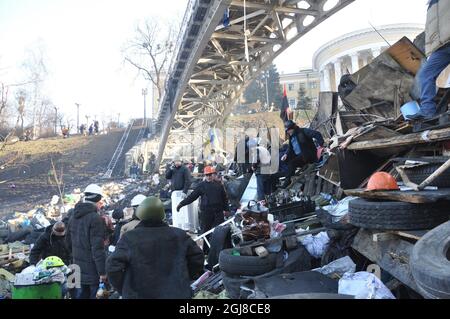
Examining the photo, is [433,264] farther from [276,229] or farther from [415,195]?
[276,229]

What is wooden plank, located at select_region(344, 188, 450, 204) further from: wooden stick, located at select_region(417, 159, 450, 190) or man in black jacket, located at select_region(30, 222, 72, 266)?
man in black jacket, located at select_region(30, 222, 72, 266)

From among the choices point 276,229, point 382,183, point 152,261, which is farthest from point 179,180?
point 152,261

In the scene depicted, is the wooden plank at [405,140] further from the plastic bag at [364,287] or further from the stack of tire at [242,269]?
the stack of tire at [242,269]

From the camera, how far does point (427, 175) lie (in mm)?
4027

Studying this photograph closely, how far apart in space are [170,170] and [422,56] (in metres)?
6.77

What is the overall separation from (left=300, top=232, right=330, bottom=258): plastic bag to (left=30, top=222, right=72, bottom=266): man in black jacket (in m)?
3.45

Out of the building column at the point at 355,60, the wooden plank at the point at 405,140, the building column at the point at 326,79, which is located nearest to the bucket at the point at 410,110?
the wooden plank at the point at 405,140

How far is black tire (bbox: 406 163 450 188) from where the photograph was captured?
375cm

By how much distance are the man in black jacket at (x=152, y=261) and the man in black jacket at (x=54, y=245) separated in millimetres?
2755

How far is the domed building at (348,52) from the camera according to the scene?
116 feet

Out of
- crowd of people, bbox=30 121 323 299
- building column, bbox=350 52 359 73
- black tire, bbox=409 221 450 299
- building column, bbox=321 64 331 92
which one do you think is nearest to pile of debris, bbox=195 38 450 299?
black tire, bbox=409 221 450 299

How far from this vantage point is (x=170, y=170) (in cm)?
1015

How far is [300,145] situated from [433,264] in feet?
17.3

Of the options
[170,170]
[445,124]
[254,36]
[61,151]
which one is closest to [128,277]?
[445,124]
